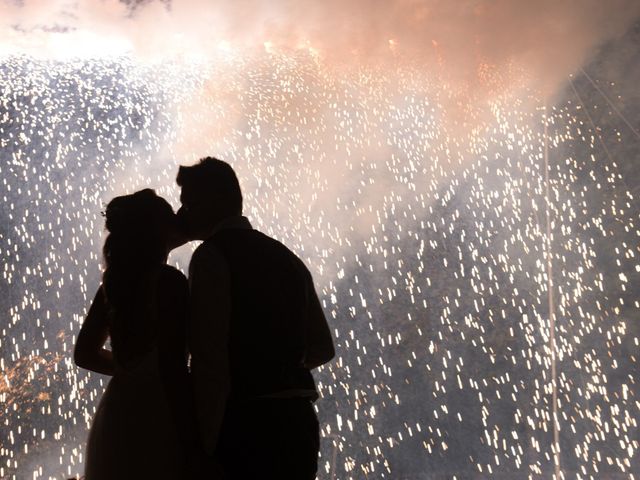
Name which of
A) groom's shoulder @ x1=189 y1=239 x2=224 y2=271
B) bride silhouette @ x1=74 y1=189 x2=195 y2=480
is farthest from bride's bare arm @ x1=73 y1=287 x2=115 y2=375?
groom's shoulder @ x1=189 y1=239 x2=224 y2=271

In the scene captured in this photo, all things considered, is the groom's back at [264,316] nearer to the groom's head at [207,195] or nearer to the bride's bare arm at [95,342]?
the groom's head at [207,195]

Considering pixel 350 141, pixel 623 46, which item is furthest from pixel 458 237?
pixel 623 46

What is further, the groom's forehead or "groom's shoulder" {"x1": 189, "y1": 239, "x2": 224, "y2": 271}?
the groom's forehead

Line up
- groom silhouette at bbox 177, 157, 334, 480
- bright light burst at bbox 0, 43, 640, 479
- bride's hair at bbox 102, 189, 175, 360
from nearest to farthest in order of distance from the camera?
groom silhouette at bbox 177, 157, 334, 480 → bride's hair at bbox 102, 189, 175, 360 → bright light burst at bbox 0, 43, 640, 479

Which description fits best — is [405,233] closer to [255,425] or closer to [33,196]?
[33,196]

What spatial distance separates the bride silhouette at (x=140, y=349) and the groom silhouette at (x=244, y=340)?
42mm

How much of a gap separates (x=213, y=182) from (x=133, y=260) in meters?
0.24

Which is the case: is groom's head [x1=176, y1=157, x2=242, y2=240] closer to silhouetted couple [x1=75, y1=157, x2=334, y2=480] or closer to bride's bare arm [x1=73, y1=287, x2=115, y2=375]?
silhouetted couple [x1=75, y1=157, x2=334, y2=480]

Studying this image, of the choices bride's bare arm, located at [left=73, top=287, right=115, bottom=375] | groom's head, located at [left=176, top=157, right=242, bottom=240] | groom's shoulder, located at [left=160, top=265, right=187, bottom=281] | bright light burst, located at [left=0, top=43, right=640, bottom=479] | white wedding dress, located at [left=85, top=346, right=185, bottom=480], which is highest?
bright light burst, located at [left=0, top=43, right=640, bottom=479]

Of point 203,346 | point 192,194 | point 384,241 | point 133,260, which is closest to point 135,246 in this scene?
point 133,260

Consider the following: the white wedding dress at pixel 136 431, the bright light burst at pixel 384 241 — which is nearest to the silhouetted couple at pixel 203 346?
the white wedding dress at pixel 136 431

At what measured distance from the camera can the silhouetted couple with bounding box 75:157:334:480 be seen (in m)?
1.25

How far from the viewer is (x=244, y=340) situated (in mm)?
1295

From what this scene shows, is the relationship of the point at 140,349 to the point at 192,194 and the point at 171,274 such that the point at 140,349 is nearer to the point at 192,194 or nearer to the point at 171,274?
the point at 171,274
